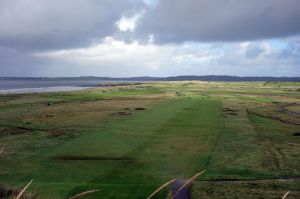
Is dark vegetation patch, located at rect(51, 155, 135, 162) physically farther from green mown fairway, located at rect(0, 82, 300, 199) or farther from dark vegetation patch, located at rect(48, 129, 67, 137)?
dark vegetation patch, located at rect(48, 129, 67, 137)

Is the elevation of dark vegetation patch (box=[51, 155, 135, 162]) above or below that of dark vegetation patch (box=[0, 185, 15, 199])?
below

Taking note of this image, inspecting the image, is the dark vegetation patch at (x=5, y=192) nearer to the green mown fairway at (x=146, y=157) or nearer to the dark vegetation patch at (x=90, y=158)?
the green mown fairway at (x=146, y=157)

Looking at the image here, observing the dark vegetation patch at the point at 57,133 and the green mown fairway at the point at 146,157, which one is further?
the dark vegetation patch at the point at 57,133

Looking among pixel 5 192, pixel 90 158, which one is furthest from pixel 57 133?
pixel 5 192

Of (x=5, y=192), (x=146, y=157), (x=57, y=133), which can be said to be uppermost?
(x=5, y=192)

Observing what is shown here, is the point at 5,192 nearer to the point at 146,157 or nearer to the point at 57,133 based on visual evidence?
the point at 146,157

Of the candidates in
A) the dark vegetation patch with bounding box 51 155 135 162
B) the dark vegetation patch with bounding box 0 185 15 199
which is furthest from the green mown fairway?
the dark vegetation patch with bounding box 0 185 15 199

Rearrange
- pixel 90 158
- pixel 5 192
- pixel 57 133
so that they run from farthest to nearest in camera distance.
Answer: pixel 57 133 < pixel 90 158 < pixel 5 192

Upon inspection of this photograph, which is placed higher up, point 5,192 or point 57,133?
point 5,192

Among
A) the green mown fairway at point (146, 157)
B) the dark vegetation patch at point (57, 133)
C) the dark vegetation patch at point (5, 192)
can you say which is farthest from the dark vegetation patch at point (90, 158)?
the dark vegetation patch at point (57, 133)

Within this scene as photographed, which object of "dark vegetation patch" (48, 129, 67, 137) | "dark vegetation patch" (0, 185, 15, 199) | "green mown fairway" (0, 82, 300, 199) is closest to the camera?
"dark vegetation patch" (0, 185, 15, 199)

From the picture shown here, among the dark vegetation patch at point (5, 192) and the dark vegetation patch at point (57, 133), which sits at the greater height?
the dark vegetation patch at point (5, 192)
